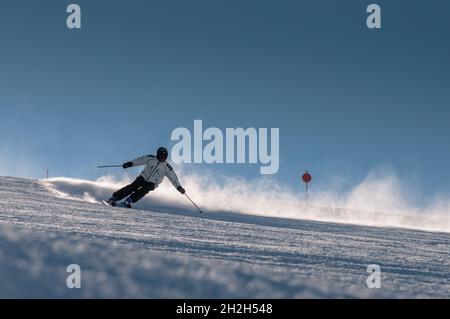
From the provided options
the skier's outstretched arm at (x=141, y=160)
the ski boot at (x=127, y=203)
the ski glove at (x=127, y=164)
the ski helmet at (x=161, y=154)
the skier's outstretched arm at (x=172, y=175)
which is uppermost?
the ski helmet at (x=161, y=154)

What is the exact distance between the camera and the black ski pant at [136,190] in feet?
37.4

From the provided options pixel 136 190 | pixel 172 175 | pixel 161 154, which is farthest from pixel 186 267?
pixel 172 175

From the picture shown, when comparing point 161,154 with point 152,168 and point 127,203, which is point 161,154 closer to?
point 152,168

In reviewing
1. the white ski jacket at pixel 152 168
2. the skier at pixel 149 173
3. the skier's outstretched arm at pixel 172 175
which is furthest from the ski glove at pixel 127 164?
the skier's outstretched arm at pixel 172 175

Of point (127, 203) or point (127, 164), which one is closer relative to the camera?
point (127, 203)

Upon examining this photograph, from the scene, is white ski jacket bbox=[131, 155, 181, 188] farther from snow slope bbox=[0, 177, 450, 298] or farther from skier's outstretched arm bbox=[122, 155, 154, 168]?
snow slope bbox=[0, 177, 450, 298]

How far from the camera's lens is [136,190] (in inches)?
459

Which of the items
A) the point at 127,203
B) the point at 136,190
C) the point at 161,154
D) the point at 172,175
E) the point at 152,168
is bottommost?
the point at 127,203

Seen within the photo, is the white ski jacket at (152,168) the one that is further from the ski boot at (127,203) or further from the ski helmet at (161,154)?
the ski boot at (127,203)

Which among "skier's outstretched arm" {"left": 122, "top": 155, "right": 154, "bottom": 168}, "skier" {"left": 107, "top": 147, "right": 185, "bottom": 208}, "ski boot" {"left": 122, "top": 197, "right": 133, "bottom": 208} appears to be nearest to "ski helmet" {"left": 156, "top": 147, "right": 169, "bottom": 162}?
"skier" {"left": 107, "top": 147, "right": 185, "bottom": 208}

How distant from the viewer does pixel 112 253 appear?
12.2 feet
